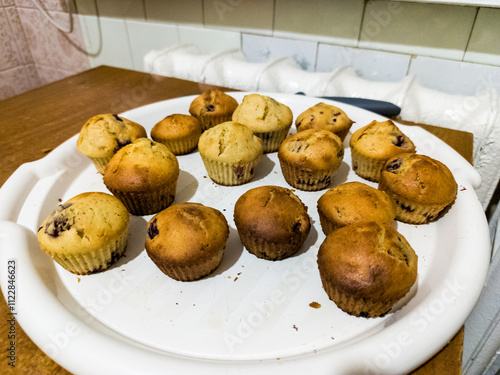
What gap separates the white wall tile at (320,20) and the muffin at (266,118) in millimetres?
758

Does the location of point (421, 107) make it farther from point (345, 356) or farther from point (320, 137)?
point (345, 356)

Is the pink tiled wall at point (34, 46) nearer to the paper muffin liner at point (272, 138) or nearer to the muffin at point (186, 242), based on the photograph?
the paper muffin liner at point (272, 138)

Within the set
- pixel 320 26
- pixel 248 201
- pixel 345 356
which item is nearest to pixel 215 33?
pixel 320 26

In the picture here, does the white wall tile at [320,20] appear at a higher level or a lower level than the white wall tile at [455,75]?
higher

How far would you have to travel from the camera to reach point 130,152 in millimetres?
1123

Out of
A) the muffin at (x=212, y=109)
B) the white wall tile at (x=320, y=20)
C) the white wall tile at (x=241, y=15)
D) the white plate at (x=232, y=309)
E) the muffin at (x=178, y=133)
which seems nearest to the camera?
the white plate at (x=232, y=309)

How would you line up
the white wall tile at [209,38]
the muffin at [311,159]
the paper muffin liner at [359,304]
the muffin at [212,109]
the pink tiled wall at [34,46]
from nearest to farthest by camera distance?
1. the paper muffin liner at [359,304]
2. the muffin at [311,159]
3. the muffin at [212,109]
4. the white wall tile at [209,38]
5. the pink tiled wall at [34,46]

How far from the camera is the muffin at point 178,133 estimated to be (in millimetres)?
1341

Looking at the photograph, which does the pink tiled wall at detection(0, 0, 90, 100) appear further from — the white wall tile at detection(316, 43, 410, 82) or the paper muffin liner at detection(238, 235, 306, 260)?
the paper muffin liner at detection(238, 235, 306, 260)

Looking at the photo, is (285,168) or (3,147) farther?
(3,147)

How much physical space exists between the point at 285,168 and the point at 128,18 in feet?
6.53

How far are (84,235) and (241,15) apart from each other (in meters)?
1.71

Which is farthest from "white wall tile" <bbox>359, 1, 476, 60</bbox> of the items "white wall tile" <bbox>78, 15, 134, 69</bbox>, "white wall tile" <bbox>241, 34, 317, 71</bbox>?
"white wall tile" <bbox>78, 15, 134, 69</bbox>

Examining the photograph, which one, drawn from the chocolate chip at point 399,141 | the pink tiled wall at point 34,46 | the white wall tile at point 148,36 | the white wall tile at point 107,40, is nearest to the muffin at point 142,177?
the chocolate chip at point 399,141
